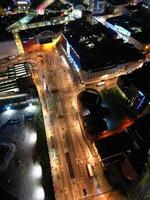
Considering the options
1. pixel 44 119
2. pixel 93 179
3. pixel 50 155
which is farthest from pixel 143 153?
pixel 44 119

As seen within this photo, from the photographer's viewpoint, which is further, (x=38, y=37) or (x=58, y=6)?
(x=58, y=6)

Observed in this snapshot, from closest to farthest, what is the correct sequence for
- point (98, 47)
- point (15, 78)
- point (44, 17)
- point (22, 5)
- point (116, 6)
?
point (15, 78)
point (98, 47)
point (44, 17)
point (116, 6)
point (22, 5)

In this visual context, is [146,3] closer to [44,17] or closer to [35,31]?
[44,17]

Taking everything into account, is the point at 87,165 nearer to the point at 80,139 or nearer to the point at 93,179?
the point at 93,179

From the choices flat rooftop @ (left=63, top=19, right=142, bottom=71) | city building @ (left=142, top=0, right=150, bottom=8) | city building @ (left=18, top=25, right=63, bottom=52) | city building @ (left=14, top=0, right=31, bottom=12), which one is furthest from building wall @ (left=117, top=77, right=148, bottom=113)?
city building @ (left=14, top=0, right=31, bottom=12)

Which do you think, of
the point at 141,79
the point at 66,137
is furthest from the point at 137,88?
the point at 66,137

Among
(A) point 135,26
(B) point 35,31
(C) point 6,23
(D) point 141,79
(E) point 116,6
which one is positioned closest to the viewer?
(D) point 141,79

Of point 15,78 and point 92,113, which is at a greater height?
point 15,78
